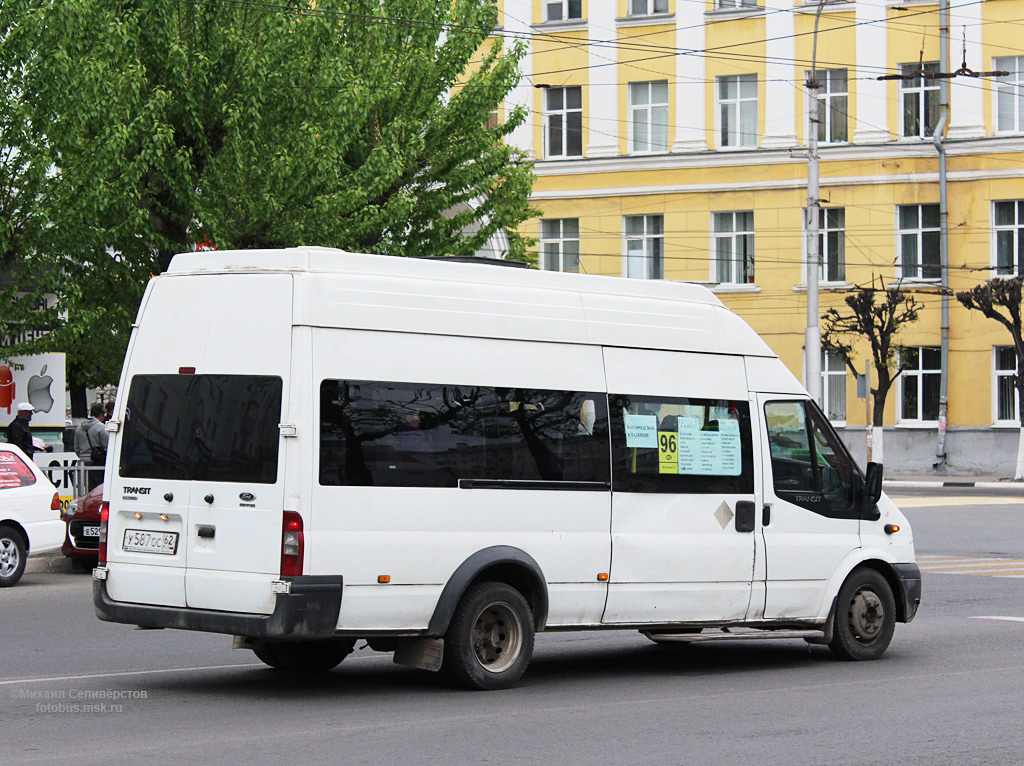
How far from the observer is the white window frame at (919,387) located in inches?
1816

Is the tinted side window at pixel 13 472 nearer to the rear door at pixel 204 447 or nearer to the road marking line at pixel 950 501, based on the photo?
the rear door at pixel 204 447

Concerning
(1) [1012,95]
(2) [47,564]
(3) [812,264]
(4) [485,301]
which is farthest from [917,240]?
(4) [485,301]

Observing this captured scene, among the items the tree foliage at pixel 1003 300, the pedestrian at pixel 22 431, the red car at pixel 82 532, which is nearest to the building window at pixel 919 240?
the tree foliage at pixel 1003 300

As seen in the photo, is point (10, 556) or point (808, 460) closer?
point (808, 460)

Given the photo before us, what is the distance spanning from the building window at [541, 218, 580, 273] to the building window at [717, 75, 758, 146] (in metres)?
5.60

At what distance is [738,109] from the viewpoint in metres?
47.7

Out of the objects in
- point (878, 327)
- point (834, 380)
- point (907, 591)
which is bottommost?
point (907, 591)

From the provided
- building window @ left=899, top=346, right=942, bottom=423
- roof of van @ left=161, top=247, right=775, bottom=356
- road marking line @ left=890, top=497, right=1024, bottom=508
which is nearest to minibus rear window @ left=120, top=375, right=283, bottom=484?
roof of van @ left=161, top=247, right=775, bottom=356

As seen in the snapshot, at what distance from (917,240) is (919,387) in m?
4.25

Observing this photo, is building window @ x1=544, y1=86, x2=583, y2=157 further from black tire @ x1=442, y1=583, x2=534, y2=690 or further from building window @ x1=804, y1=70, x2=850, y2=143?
black tire @ x1=442, y1=583, x2=534, y2=690

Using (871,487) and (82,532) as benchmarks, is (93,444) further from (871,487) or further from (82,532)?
(871,487)

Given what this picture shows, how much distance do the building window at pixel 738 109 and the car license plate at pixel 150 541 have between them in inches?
1580

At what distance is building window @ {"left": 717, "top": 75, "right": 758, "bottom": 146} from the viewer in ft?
156

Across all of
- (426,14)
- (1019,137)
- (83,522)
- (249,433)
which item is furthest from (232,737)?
(1019,137)
